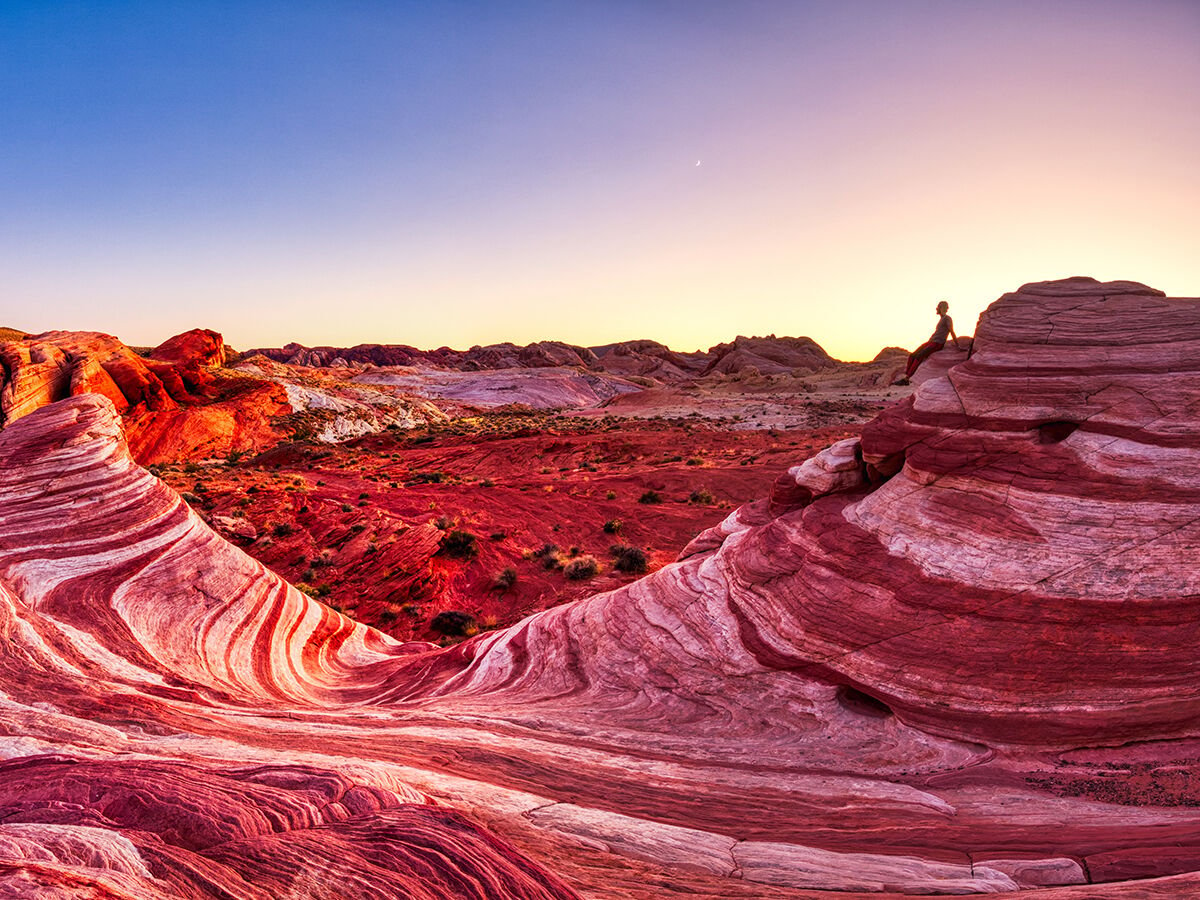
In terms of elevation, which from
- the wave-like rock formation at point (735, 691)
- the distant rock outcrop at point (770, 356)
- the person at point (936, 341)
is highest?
the distant rock outcrop at point (770, 356)

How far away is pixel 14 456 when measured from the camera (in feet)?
27.8

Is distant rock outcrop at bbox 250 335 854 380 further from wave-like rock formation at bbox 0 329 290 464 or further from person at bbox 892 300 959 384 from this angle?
person at bbox 892 300 959 384

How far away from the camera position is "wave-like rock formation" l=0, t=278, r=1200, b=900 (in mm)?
3574

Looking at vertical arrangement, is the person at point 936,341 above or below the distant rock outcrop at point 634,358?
below

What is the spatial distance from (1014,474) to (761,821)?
15.7 feet

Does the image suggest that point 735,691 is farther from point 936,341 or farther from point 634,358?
point 634,358

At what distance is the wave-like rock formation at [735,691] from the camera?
11.7ft

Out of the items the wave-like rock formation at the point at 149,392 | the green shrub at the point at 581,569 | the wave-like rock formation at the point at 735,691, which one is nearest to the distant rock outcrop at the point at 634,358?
the wave-like rock formation at the point at 149,392

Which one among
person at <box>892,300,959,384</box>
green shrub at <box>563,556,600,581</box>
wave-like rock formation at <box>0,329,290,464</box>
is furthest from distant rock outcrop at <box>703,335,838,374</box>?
person at <box>892,300,959,384</box>

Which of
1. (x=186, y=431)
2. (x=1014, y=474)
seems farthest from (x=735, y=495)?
(x=186, y=431)

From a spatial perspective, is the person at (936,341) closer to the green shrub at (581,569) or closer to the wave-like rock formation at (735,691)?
the wave-like rock formation at (735,691)

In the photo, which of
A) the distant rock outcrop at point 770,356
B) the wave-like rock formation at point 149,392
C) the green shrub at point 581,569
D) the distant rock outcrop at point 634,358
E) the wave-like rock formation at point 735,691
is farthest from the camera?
the distant rock outcrop at point 634,358

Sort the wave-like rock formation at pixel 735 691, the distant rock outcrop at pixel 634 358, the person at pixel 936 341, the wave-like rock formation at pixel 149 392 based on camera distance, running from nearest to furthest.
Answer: the wave-like rock formation at pixel 735 691, the person at pixel 936 341, the wave-like rock formation at pixel 149 392, the distant rock outcrop at pixel 634 358

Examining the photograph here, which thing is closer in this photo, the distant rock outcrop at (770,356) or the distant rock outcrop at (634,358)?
the distant rock outcrop at (770,356)
